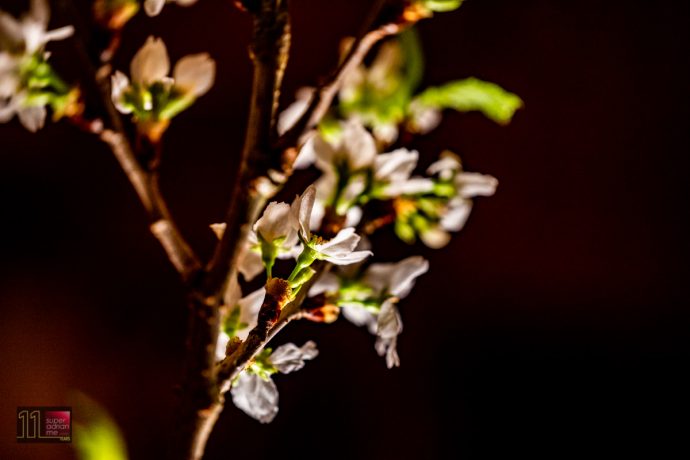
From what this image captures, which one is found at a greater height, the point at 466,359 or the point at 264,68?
the point at 264,68

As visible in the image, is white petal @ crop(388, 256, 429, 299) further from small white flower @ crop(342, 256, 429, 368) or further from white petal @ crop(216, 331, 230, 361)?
white petal @ crop(216, 331, 230, 361)

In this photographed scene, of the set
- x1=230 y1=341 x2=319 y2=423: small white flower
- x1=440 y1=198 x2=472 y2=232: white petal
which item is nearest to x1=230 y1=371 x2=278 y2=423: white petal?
x1=230 y1=341 x2=319 y2=423: small white flower

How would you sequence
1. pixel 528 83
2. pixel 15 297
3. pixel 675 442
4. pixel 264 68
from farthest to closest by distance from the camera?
pixel 528 83 < pixel 675 442 < pixel 15 297 < pixel 264 68

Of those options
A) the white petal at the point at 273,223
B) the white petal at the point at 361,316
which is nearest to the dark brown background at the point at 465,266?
the white petal at the point at 361,316

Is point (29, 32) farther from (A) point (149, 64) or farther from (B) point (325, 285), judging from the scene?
(B) point (325, 285)

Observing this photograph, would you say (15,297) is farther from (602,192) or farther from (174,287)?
(602,192)

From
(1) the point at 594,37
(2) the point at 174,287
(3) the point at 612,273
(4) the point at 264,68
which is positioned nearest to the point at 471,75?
(1) the point at 594,37
